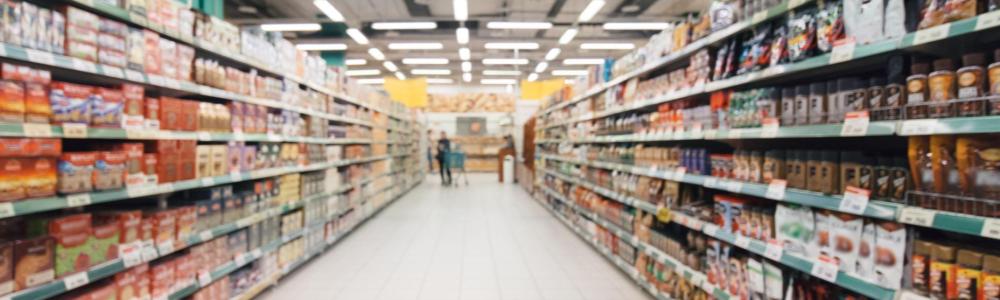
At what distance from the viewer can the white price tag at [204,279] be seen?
3.04m

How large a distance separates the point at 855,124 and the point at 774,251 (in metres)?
0.74

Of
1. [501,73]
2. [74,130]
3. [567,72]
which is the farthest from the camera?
[501,73]

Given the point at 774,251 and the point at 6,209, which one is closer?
the point at 6,209

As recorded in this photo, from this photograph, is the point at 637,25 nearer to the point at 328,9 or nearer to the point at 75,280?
the point at 328,9

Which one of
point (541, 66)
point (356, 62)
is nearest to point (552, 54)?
point (541, 66)

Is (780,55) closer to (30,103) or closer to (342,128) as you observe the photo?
(30,103)

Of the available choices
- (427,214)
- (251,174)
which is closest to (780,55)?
(251,174)

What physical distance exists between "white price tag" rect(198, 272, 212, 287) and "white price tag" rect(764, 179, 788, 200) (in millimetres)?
3224

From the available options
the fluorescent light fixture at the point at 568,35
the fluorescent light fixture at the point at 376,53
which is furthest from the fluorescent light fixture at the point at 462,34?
the fluorescent light fixture at the point at 376,53

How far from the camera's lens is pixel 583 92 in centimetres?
629

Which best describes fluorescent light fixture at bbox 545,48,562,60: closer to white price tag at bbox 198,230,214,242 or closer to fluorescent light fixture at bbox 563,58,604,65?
fluorescent light fixture at bbox 563,58,604,65

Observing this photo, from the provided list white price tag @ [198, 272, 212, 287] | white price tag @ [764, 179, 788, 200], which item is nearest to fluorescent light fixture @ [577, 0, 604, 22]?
white price tag @ [764, 179, 788, 200]

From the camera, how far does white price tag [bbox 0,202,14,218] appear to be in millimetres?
1852

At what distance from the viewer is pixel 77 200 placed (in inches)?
85.0
